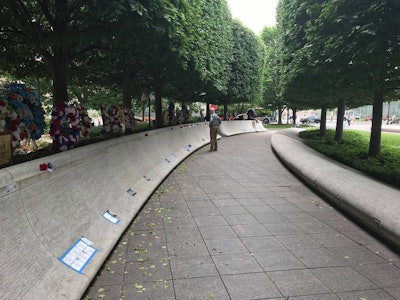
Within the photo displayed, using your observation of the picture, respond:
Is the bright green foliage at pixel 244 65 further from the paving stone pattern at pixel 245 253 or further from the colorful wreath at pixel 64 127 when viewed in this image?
the colorful wreath at pixel 64 127

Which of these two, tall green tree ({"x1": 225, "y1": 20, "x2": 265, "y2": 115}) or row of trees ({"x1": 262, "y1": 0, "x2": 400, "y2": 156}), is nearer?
row of trees ({"x1": 262, "y1": 0, "x2": 400, "y2": 156})

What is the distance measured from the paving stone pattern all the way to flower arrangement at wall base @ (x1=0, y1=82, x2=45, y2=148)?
2.37 meters

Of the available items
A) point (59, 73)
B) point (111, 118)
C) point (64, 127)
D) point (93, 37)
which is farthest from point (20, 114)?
point (111, 118)

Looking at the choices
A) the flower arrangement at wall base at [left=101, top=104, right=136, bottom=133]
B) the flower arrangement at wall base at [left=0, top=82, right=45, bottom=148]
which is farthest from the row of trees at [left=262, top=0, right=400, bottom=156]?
the flower arrangement at wall base at [left=0, top=82, right=45, bottom=148]

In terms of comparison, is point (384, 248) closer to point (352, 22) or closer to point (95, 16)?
point (352, 22)

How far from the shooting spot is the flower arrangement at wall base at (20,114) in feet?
16.4

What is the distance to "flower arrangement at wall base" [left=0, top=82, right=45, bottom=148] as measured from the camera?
16.4 ft

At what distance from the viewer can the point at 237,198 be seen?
772cm

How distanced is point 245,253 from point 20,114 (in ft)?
13.8

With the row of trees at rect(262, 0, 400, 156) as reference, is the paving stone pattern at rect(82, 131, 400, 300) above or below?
below

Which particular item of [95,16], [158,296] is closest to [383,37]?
[95,16]

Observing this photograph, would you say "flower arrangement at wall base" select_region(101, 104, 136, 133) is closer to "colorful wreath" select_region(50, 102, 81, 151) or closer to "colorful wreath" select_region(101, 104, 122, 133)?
"colorful wreath" select_region(101, 104, 122, 133)

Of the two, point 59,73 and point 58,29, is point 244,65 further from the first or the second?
point 58,29

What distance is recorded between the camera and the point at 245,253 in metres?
4.73
